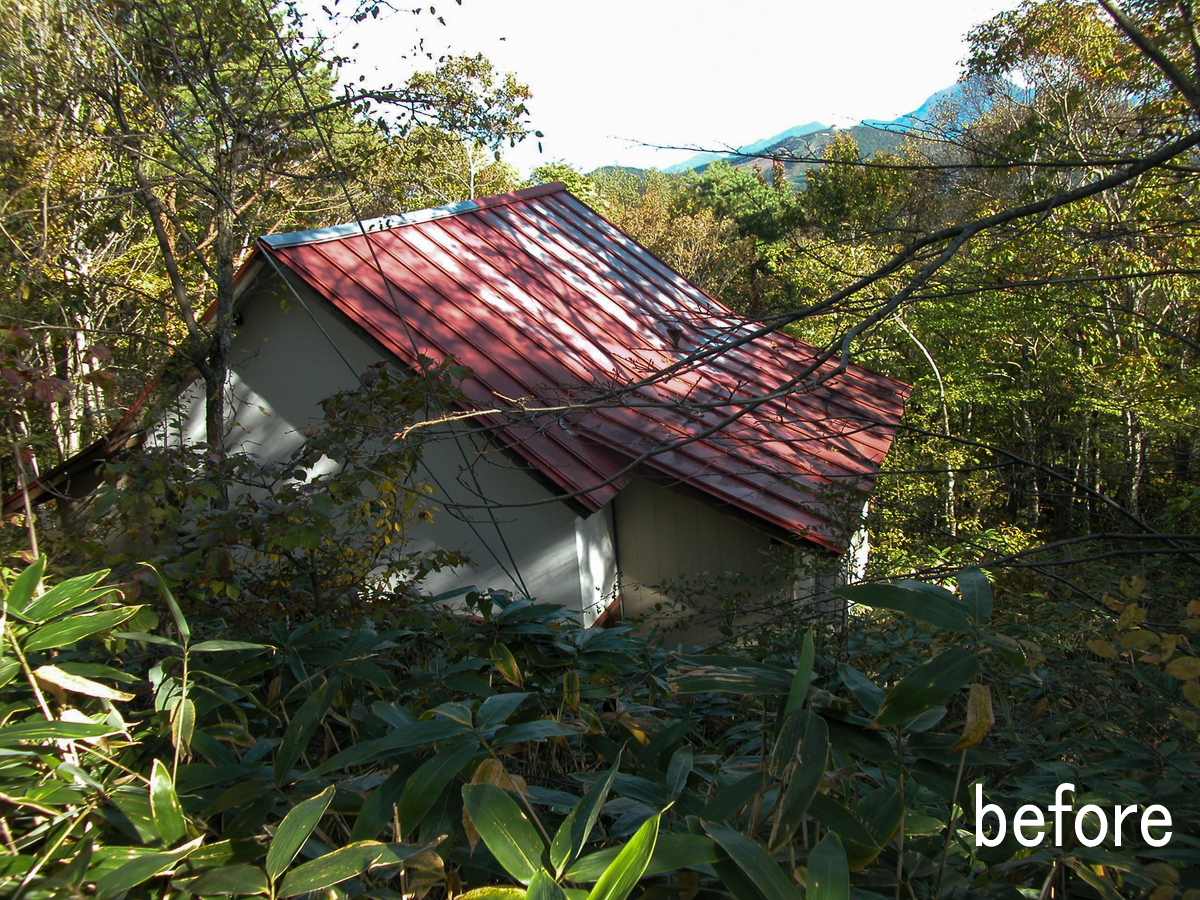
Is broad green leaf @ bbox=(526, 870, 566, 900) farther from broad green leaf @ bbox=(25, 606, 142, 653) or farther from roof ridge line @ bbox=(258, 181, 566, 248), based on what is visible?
roof ridge line @ bbox=(258, 181, 566, 248)

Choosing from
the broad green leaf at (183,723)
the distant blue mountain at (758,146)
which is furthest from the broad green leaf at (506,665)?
the distant blue mountain at (758,146)

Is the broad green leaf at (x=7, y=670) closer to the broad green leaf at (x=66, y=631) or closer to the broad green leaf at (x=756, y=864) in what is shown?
the broad green leaf at (x=66, y=631)

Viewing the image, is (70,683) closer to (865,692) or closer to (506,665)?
(506,665)

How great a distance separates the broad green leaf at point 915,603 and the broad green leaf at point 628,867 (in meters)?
0.45

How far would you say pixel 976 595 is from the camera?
1.25m

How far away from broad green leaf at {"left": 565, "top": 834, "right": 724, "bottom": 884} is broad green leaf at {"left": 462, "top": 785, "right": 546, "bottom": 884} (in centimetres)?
5

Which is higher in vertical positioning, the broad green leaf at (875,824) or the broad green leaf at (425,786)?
the broad green leaf at (425,786)

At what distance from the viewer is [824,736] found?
1044mm

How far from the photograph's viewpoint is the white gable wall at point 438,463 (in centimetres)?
576

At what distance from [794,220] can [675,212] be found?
14.1ft

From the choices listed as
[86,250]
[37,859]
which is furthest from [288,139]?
[86,250]

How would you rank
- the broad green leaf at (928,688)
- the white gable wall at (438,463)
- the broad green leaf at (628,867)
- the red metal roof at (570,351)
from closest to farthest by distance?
the broad green leaf at (628,867) < the broad green leaf at (928,688) < the red metal roof at (570,351) < the white gable wall at (438,463)

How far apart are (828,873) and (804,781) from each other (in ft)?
0.35

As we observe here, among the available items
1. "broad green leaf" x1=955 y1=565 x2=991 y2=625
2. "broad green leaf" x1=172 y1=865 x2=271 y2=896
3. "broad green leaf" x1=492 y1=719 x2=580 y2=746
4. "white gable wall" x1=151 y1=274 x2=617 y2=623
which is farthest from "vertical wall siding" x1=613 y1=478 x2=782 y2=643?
"broad green leaf" x1=172 y1=865 x2=271 y2=896
